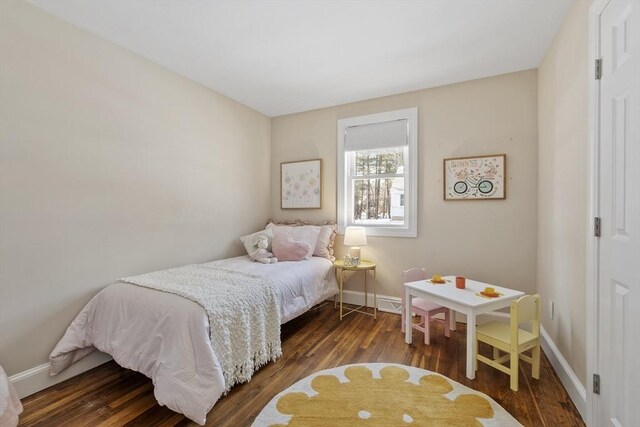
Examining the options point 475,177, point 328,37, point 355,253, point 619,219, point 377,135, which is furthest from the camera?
point 377,135

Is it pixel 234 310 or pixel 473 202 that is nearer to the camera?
pixel 234 310

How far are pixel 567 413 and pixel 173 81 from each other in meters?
4.02

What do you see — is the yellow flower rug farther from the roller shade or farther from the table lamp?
the roller shade

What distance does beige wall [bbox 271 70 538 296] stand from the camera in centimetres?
276

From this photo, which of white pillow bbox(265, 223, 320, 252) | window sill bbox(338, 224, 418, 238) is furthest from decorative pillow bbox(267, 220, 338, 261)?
window sill bbox(338, 224, 418, 238)

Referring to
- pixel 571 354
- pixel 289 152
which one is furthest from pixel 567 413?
pixel 289 152

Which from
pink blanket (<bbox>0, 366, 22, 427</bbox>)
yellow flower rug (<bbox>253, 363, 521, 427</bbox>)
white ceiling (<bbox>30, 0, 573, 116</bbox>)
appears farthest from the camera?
white ceiling (<bbox>30, 0, 573, 116</bbox>)

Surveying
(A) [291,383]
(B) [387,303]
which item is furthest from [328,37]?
(B) [387,303]

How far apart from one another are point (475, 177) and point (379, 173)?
3.51ft

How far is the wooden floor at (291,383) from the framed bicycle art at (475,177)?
4.64 feet

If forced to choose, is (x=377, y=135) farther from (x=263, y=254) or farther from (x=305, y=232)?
(x=263, y=254)

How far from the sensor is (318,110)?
12.5ft

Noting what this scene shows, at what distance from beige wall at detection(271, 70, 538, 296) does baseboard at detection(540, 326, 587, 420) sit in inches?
24.4

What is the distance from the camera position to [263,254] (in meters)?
3.09
